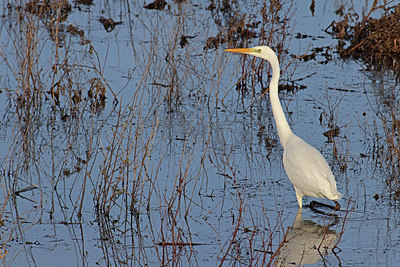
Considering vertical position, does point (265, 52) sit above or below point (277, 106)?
above

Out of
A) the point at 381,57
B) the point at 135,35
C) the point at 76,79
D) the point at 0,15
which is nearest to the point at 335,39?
the point at 381,57

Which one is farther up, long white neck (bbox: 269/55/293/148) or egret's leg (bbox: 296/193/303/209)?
long white neck (bbox: 269/55/293/148)

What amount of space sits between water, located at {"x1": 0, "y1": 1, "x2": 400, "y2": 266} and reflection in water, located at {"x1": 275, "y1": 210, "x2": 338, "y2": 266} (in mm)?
14

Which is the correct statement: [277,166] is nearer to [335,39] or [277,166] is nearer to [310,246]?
[310,246]

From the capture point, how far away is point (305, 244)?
4.36m

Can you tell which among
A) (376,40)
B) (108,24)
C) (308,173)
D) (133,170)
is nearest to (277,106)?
(308,173)

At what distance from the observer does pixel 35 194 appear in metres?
4.98

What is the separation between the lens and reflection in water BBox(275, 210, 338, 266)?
160 inches

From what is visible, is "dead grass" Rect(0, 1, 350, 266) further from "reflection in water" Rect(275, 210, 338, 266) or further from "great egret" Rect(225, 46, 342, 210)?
"great egret" Rect(225, 46, 342, 210)

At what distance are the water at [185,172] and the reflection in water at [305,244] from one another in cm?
1

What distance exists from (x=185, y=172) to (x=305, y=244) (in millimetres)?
959

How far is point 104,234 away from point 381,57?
17.1 feet

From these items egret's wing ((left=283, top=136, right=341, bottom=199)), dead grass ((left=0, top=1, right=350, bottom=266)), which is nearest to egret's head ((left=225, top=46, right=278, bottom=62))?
dead grass ((left=0, top=1, right=350, bottom=266))

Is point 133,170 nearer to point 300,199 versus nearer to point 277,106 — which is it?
point 300,199
